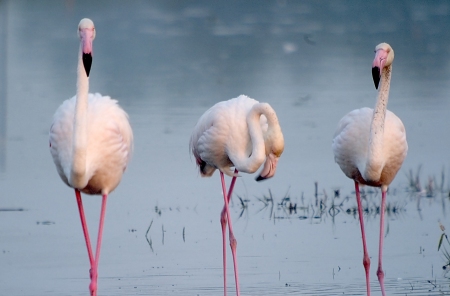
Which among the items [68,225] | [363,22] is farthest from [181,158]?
[363,22]

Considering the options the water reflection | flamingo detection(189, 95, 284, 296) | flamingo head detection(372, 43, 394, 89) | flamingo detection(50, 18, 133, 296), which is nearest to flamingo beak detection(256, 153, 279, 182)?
flamingo detection(189, 95, 284, 296)

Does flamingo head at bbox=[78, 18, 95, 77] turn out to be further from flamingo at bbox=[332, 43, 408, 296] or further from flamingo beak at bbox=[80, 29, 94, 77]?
flamingo at bbox=[332, 43, 408, 296]

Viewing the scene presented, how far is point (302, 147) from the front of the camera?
36.8 feet

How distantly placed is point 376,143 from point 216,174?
3.60 meters

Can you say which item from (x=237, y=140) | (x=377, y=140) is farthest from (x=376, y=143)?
(x=237, y=140)

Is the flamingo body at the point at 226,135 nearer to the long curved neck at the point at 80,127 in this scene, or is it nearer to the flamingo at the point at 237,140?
the flamingo at the point at 237,140

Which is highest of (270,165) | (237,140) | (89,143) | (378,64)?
(378,64)

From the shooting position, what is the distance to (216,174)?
1041 centimetres

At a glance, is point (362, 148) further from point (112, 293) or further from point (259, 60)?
point (259, 60)

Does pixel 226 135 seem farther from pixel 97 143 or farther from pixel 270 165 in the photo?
pixel 97 143

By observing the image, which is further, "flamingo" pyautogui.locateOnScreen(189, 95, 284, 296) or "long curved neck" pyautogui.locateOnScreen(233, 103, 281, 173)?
"flamingo" pyautogui.locateOnScreen(189, 95, 284, 296)

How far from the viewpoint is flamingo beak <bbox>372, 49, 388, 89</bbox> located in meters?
6.71

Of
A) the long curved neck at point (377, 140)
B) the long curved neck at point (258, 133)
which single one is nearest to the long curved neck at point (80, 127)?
the long curved neck at point (258, 133)

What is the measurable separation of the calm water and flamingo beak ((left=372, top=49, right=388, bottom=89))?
1489 mm
